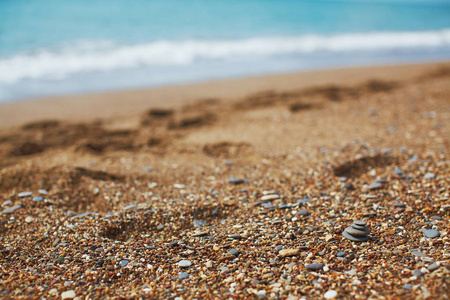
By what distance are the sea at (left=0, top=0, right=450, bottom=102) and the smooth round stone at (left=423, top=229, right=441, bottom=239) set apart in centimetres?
632

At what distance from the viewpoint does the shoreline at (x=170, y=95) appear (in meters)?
5.89

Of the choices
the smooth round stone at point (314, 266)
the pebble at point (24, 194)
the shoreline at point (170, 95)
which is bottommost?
the smooth round stone at point (314, 266)

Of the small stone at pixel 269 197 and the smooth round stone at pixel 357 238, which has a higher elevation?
the small stone at pixel 269 197

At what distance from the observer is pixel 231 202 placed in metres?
3.01

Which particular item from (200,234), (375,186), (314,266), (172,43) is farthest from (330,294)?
(172,43)

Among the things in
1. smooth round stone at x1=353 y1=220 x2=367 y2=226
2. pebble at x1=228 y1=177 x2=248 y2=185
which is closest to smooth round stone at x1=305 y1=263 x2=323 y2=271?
smooth round stone at x1=353 y1=220 x2=367 y2=226

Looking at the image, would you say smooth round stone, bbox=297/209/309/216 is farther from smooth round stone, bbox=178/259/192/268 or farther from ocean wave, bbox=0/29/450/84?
ocean wave, bbox=0/29/450/84

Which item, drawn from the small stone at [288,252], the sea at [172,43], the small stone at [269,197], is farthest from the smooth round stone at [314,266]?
the sea at [172,43]

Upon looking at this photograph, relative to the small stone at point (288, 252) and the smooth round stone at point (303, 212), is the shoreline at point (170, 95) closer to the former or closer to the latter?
the smooth round stone at point (303, 212)

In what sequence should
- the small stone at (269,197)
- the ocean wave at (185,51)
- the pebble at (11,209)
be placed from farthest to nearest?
the ocean wave at (185,51)
the small stone at (269,197)
the pebble at (11,209)

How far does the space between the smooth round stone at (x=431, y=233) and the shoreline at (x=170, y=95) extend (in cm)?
455

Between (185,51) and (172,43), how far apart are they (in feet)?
3.56

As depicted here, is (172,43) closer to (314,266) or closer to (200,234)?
(200,234)

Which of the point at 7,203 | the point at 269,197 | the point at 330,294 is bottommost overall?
the point at 330,294
